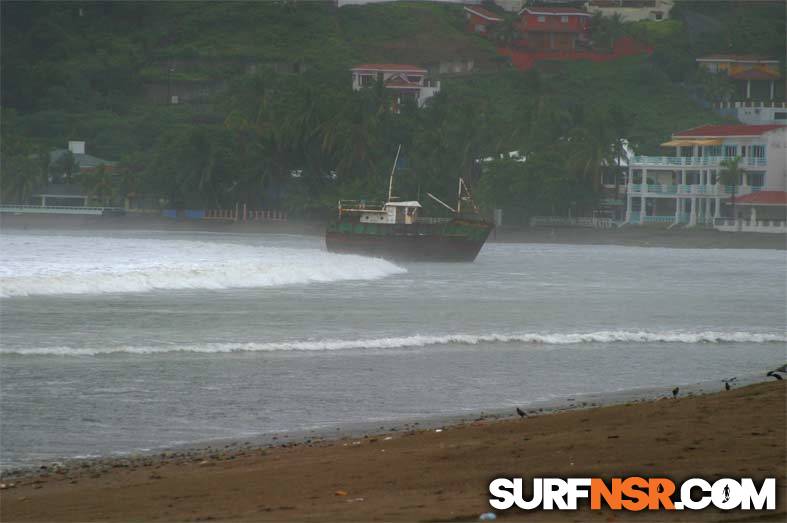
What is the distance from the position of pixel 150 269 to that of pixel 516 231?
225 feet

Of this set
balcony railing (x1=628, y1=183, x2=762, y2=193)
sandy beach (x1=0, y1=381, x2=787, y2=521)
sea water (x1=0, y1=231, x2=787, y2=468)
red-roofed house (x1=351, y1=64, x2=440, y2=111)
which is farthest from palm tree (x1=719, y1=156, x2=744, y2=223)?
sandy beach (x1=0, y1=381, x2=787, y2=521)

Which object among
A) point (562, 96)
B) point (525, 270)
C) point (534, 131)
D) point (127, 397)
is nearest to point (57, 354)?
point (127, 397)

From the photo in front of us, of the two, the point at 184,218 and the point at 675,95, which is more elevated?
the point at 675,95

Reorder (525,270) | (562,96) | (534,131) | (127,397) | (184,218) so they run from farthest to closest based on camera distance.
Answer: (562,96), (184,218), (534,131), (525,270), (127,397)

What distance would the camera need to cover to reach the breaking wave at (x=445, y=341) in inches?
982

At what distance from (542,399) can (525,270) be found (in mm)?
45176

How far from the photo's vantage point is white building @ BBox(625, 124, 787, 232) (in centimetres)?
11388

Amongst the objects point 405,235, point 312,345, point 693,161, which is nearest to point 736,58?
point 693,161

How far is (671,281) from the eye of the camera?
181 ft

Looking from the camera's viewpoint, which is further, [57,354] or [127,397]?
[57,354]

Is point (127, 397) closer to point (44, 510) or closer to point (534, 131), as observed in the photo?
point (44, 510)

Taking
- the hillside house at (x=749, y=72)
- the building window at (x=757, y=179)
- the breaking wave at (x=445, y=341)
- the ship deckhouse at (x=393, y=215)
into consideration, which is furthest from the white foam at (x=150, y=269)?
the hillside house at (x=749, y=72)

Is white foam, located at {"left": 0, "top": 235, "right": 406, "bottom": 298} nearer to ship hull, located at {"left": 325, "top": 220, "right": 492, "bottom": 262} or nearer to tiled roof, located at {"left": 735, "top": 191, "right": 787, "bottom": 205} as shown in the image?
ship hull, located at {"left": 325, "top": 220, "right": 492, "bottom": 262}

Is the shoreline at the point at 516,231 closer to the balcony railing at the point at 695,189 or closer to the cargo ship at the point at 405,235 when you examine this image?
the balcony railing at the point at 695,189
